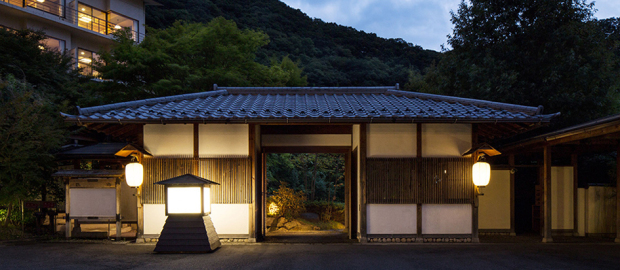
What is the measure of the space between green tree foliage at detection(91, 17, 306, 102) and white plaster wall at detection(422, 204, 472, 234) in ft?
30.9

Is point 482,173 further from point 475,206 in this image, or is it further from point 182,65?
point 182,65

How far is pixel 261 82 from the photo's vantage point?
52.0 ft

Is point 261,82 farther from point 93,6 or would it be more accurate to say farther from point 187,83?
point 93,6

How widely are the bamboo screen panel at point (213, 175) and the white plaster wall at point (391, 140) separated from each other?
2822mm

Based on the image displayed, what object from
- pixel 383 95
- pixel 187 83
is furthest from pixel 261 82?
pixel 383 95

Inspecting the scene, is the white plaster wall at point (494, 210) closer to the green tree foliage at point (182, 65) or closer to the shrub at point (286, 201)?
the shrub at point (286, 201)

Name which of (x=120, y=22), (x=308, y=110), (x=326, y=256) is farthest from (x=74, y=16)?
(x=326, y=256)

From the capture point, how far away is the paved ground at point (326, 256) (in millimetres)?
5844

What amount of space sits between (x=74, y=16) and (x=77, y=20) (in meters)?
0.28

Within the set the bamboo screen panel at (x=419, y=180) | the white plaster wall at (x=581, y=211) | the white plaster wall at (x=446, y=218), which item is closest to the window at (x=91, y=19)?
the bamboo screen panel at (x=419, y=180)

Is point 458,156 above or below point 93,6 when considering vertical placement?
below

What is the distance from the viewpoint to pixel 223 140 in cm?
764

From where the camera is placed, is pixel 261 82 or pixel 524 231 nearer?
pixel 524 231

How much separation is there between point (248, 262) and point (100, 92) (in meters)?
10.8
